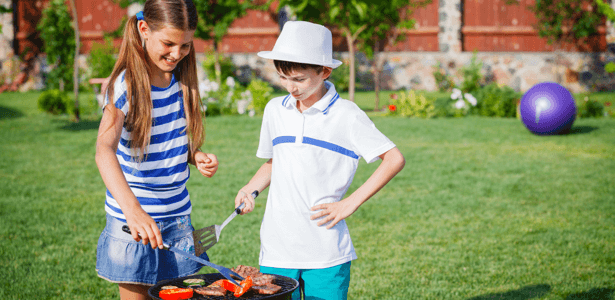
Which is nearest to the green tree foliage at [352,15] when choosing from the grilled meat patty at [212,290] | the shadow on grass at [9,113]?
the shadow on grass at [9,113]

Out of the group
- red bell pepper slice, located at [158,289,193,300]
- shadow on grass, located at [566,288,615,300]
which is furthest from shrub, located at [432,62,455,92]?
red bell pepper slice, located at [158,289,193,300]

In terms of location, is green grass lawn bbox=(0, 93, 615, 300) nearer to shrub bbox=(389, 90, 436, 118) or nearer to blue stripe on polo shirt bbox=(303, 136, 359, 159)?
blue stripe on polo shirt bbox=(303, 136, 359, 159)

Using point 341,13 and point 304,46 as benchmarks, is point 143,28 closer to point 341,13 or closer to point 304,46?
point 304,46

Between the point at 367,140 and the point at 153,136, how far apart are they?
36.6 inches

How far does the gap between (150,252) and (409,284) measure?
229cm

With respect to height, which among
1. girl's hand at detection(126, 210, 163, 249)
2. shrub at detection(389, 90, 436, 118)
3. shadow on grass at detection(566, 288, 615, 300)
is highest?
girl's hand at detection(126, 210, 163, 249)

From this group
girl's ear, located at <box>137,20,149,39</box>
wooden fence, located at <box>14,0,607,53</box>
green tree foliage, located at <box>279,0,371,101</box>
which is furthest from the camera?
wooden fence, located at <box>14,0,607,53</box>

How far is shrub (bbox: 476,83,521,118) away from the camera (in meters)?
13.0

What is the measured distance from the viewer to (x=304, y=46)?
2.26 metres

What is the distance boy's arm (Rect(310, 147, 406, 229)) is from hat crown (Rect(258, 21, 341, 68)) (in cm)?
47

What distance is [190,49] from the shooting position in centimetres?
242

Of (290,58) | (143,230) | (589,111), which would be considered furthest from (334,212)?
(589,111)

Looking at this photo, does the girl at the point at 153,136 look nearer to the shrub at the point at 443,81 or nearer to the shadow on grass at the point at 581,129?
the shadow on grass at the point at 581,129

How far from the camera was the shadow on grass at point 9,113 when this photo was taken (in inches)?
511
